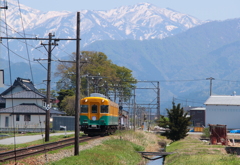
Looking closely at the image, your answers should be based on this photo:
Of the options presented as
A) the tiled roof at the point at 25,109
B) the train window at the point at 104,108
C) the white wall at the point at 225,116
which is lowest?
the white wall at the point at 225,116

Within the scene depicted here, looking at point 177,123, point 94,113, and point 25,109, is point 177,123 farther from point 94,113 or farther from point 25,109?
point 25,109

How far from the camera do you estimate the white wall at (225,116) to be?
309ft

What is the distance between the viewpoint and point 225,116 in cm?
9488

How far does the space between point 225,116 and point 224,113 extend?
62 cm

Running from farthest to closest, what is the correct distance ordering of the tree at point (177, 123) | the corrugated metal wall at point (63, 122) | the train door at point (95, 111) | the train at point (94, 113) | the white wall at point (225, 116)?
the white wall at point (225, 116) < the corrugated metal wall at point (63, 122) < the tree at point (177, 123) < the train door at point (95, 111) < the train at point (94, 113)

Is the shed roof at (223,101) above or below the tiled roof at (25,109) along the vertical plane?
above

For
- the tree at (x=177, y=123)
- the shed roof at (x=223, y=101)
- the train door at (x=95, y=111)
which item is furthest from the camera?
the shed roof at (x=223, y=101)

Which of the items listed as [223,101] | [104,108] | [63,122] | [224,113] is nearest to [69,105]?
[63,122]

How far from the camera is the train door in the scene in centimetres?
4269

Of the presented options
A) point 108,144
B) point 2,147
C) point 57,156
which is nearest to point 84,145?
point 108,144

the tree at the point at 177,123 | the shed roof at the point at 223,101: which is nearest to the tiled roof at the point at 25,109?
the tree at the point at 177,123

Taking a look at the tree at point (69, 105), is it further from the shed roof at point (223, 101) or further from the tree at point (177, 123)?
the tree at point (177, 123)

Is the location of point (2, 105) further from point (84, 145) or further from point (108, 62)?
point (84, 145)

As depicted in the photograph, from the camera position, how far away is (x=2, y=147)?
1234 inches
